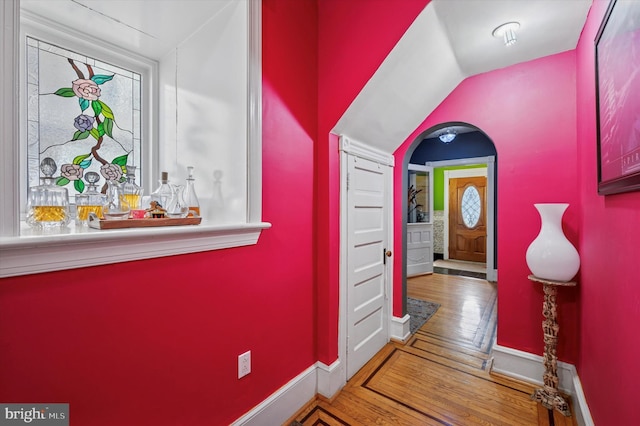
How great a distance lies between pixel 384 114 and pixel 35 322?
2.07 meters

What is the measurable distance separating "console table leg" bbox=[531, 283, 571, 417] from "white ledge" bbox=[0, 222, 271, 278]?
78.4 inches

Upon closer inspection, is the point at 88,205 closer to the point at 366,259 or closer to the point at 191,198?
the point at 191,198

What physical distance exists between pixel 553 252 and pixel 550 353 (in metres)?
0.67

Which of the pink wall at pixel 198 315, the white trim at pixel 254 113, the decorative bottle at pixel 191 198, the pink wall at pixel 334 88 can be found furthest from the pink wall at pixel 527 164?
the decorative bottle at pixel 191 198

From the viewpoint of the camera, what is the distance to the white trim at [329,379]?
182 centimetres

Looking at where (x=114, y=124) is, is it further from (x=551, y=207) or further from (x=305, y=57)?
(x=551, y=207)

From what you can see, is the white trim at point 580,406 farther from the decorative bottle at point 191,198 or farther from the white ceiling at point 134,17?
the white ceiling at point 134,17

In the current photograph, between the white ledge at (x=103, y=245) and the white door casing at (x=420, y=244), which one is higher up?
the white ledge at (x=103, y=245)

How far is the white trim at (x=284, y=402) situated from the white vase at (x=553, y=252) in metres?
1.65

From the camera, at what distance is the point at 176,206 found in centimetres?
130

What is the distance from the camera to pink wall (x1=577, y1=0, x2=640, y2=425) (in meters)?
0.89

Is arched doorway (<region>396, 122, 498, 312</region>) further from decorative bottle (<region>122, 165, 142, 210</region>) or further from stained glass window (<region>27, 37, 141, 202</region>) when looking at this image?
decorative bottle (<region>122, 165, 142, 210</region>)

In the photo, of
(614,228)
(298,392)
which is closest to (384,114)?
(614,228)

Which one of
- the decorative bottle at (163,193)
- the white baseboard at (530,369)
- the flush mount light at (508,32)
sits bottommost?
the white baseboard at (530,369)
